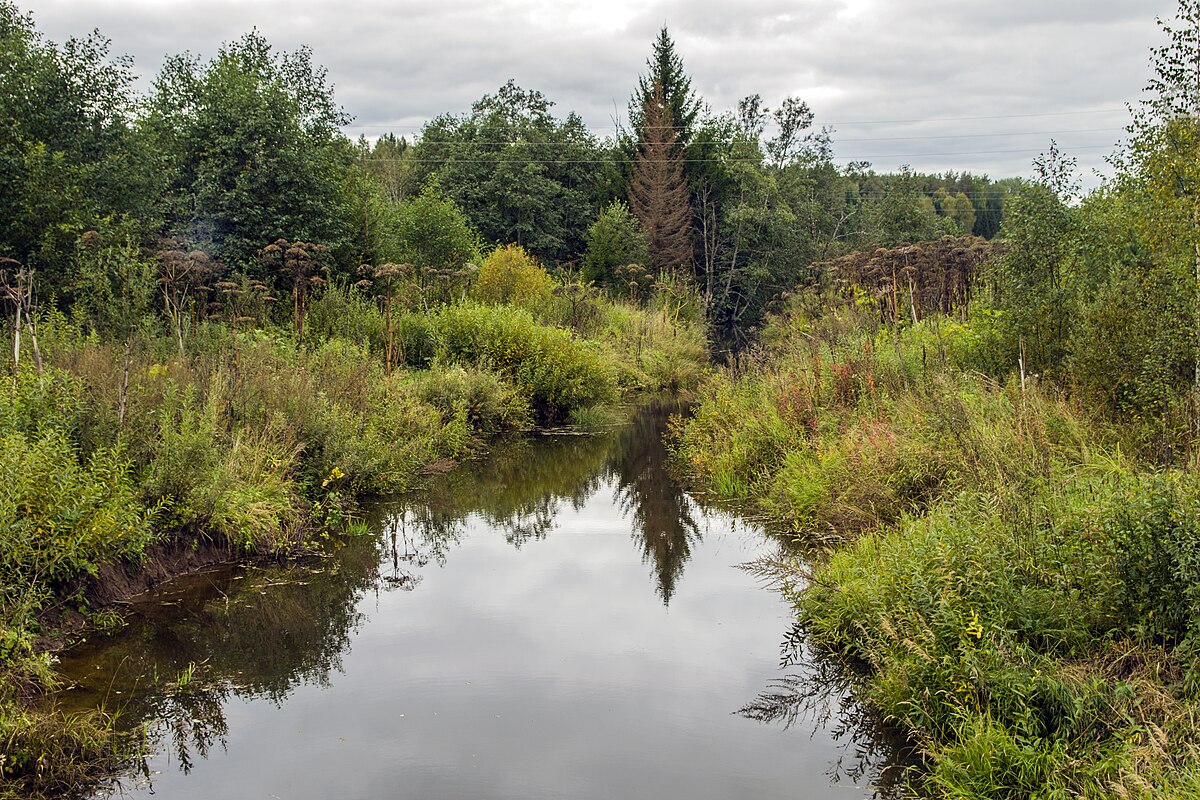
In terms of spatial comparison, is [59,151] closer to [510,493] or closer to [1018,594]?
[510,493]

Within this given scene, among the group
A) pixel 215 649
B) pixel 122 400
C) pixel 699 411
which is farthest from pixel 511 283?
pixel 215 649

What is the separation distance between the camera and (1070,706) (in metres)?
4.95

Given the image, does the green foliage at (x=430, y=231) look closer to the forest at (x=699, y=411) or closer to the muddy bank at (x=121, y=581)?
the forest at (x=699, y=411)

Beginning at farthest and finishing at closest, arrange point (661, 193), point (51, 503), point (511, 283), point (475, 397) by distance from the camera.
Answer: point (661, 193) < point (511, 283) < point (475, 397) < point (51, 503)

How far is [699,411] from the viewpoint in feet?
50.3

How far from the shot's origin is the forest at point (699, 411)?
17.4 feet

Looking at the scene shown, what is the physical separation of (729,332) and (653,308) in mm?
13085

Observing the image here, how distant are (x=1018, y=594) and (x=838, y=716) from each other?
1.45 metres

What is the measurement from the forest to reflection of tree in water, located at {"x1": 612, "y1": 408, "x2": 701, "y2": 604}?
59cm

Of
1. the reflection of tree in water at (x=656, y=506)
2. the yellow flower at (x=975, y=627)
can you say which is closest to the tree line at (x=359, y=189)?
the reflection of tree in water at (x=656, y=506)

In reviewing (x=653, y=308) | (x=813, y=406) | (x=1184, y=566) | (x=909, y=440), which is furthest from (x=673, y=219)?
(x=1184, y=566)

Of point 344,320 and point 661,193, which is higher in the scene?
point 661,193

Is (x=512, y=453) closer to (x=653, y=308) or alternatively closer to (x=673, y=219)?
(x=653, y=308)

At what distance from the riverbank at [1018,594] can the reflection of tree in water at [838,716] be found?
0.12m
